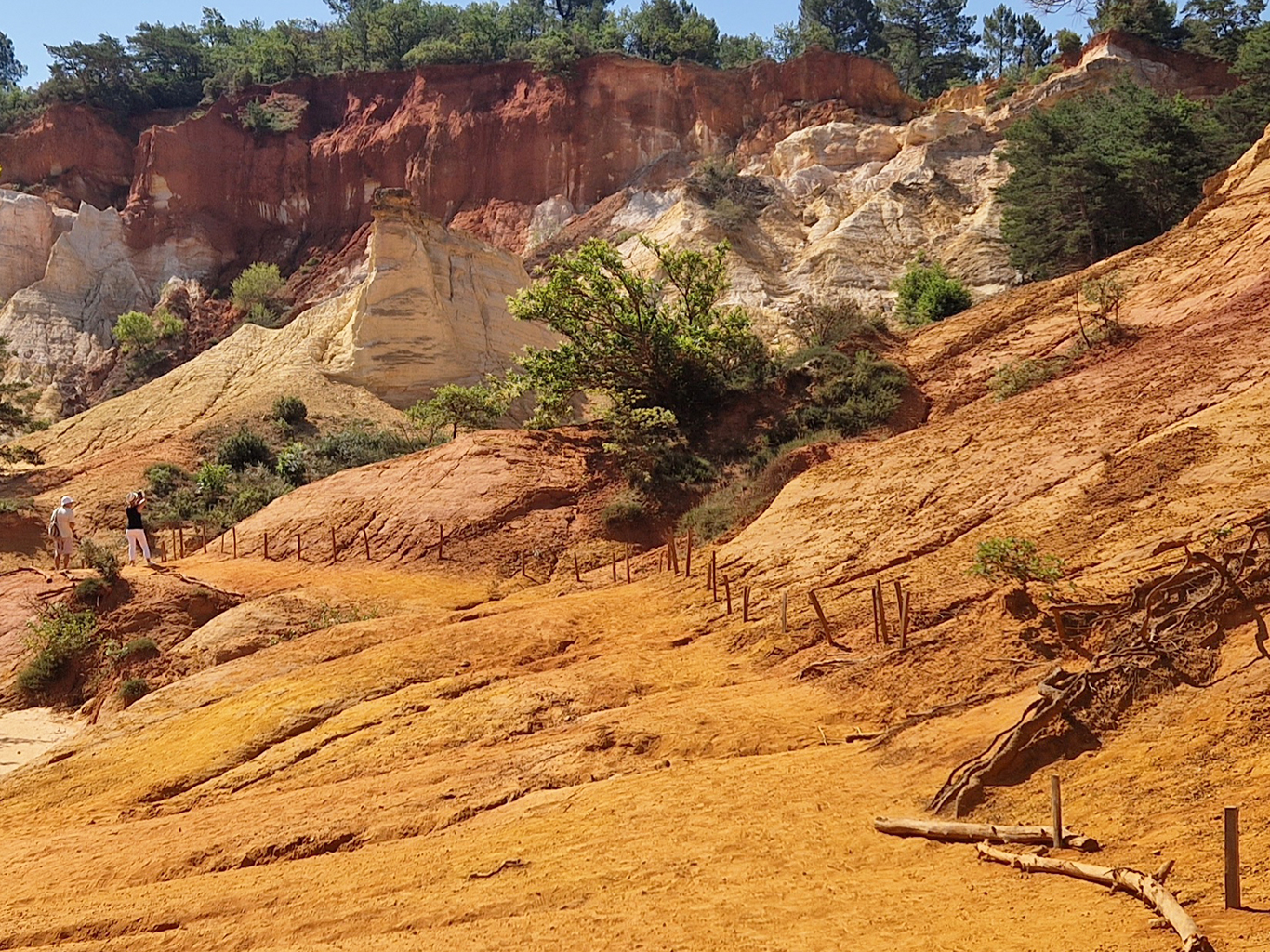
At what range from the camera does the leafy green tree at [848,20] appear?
60.6 metres

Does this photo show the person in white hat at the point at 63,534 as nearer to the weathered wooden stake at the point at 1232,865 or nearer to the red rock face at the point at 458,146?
the weathered wooden stake at the point at 1232,865

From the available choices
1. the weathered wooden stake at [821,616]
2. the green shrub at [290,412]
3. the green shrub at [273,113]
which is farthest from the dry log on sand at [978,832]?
the green shrub at [273,113]

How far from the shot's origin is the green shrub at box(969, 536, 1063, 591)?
873 cm

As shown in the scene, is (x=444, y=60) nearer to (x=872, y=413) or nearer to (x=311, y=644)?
(x=872, y=413)

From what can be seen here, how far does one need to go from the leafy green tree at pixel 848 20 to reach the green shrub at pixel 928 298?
33.2 meters

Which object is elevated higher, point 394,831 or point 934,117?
point 934,117

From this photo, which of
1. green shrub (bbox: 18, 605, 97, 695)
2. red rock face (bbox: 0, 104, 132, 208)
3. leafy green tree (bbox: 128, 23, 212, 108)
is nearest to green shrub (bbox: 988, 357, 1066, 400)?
green shrub (bbox: 18, 605, 97, 695)

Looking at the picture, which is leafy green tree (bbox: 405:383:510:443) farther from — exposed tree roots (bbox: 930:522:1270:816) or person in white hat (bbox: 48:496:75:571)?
exposed tree roots (bbox: 930:522:1270:816)

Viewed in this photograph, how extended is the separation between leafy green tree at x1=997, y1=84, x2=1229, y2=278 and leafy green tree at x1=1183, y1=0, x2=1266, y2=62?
16.7 metres

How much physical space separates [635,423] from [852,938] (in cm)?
1553

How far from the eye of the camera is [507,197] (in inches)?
2067

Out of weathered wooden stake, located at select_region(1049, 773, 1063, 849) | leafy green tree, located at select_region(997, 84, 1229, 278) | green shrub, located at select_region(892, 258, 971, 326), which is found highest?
leafy green tree, located at select_region(997, 84, 1229, 278)

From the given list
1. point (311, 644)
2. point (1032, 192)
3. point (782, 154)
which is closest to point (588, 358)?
point (311, 644)

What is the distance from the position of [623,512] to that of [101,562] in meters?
8.63
